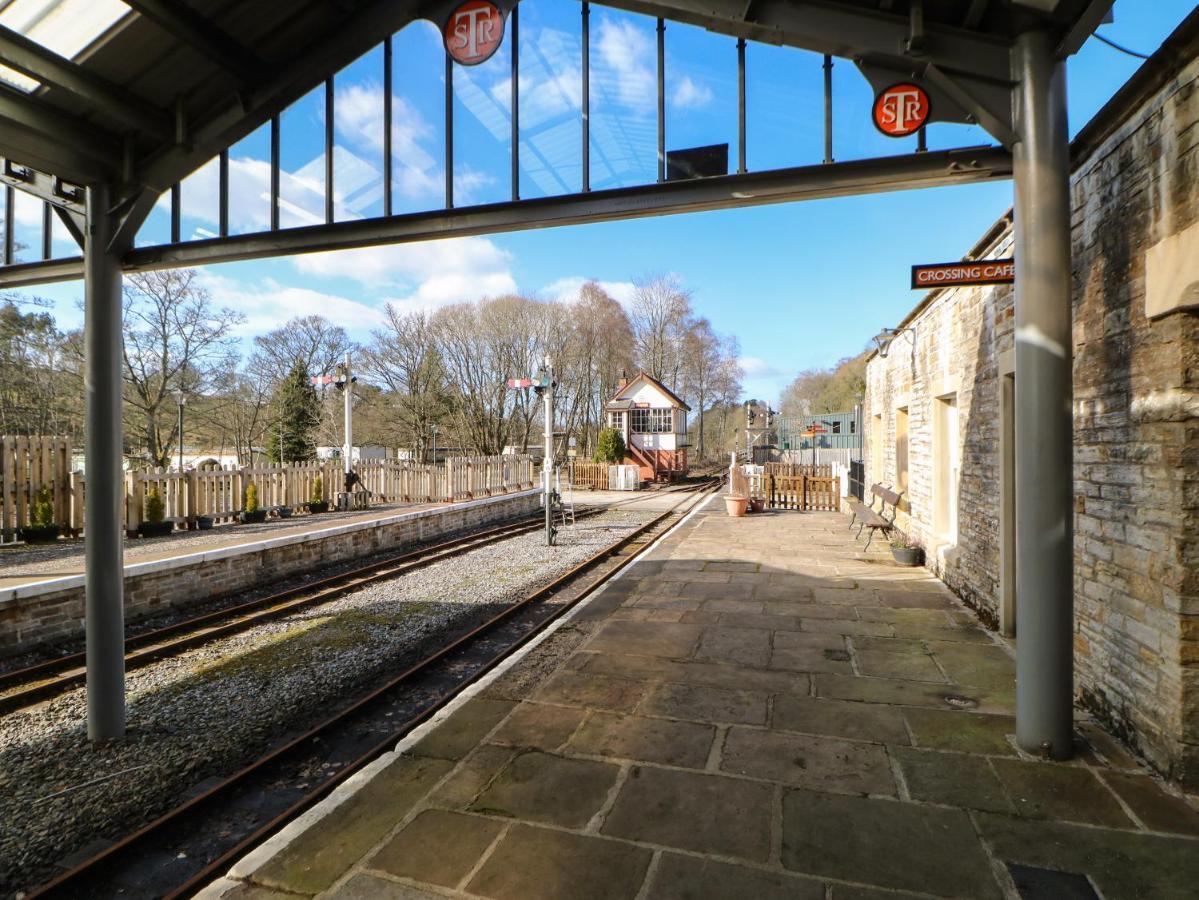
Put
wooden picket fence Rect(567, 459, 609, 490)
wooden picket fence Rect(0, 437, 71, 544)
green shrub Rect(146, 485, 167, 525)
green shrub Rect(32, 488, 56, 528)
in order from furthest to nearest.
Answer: wooden picket fence Rect(567, 459, 609, 490)
green shrub Rect(146, 485, 167, 525)
green shrub Rect(32, 488, 56, 528)
wooden picket fence Rect(0, 437, 71, 544)

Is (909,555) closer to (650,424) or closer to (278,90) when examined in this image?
(278,90)

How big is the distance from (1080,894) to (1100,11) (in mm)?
3846

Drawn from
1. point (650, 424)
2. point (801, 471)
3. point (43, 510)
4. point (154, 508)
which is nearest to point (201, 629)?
point (154, 508)

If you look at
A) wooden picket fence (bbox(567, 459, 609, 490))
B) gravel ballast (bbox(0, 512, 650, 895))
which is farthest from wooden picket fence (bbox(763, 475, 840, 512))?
wooden picket fence (bbox(567, 459, 609, 490))

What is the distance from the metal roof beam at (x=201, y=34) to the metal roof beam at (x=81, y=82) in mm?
558

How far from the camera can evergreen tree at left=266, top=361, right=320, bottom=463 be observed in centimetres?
3123

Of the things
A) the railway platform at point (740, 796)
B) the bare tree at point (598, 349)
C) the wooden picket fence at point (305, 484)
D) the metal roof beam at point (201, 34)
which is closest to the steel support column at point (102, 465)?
the metal roof beam at point (201, 34)

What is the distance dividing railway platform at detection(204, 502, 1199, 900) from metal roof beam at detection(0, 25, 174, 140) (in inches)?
160

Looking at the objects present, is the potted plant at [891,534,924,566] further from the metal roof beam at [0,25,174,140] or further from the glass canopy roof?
the glass canopy roof

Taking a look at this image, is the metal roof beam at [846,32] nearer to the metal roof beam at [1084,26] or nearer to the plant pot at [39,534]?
the metal roof beam at [1084,26]

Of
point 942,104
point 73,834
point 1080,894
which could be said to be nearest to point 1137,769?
point 1080,894

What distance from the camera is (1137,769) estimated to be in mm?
2986

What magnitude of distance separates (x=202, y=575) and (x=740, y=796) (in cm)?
784

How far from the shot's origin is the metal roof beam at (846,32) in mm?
3180
